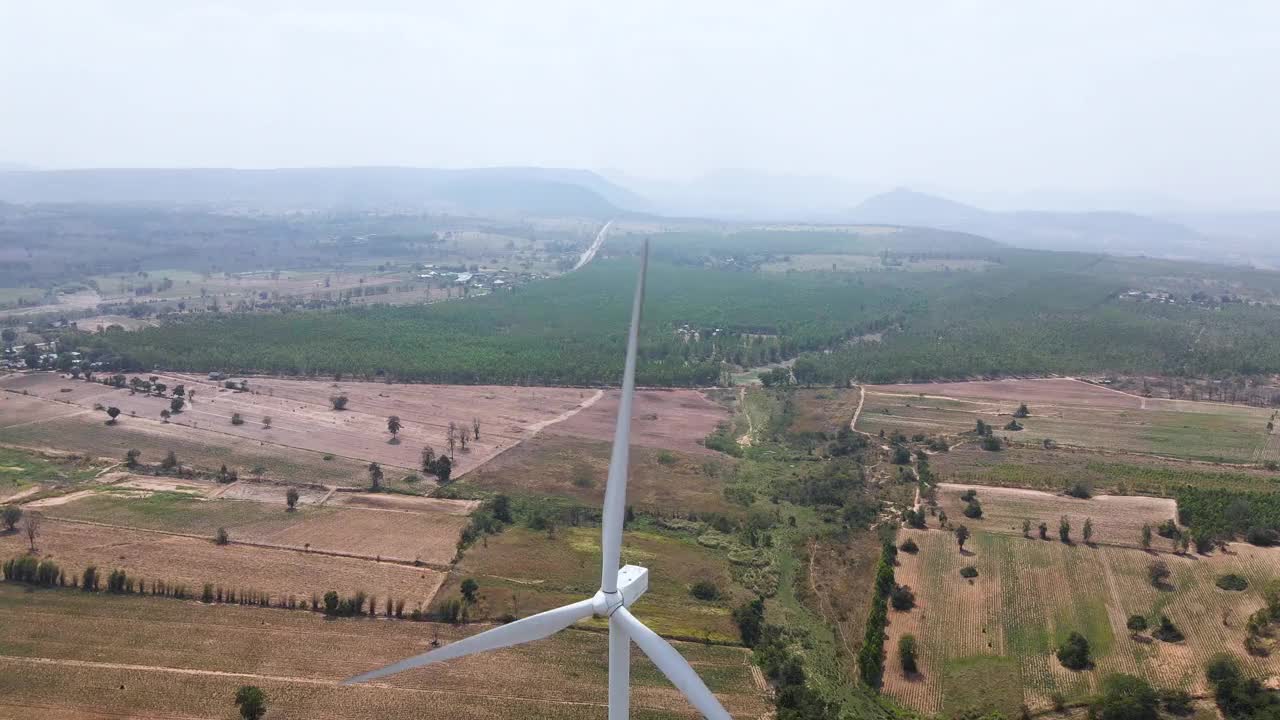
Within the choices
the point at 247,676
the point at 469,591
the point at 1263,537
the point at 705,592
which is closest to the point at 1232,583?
the point at 1263,537

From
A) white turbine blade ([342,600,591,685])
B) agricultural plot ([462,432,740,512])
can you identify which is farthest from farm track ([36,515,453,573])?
white turbine blade ([342,600,591,685])

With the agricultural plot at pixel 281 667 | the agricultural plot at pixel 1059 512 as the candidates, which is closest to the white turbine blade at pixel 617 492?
the agricultural plot at pixel 281 667

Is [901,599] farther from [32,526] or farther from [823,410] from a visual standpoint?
[32,526]

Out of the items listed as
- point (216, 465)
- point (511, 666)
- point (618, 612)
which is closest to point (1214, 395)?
point (511, 666)

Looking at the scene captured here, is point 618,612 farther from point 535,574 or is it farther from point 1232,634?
point 1232,634

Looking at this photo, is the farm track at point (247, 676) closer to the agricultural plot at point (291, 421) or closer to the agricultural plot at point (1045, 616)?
the agricultural plot at point (1045, 616)

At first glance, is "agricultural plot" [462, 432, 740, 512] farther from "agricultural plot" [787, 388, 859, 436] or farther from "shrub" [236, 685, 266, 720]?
"shrub" [236, 685, 266, 720]
